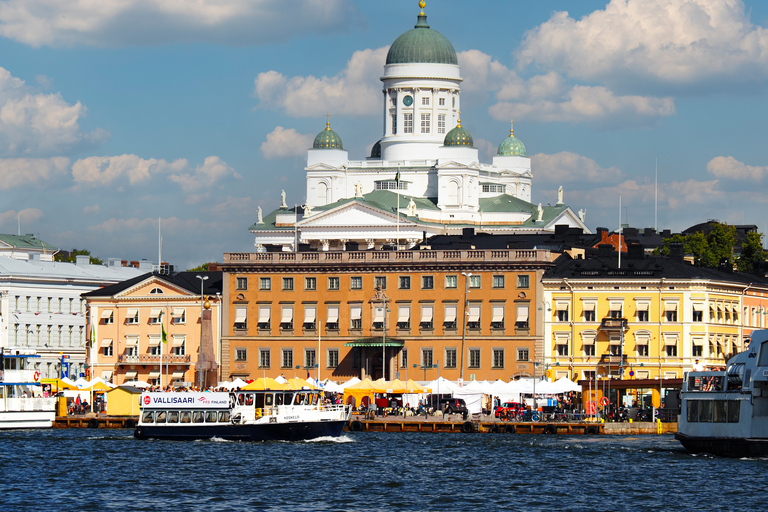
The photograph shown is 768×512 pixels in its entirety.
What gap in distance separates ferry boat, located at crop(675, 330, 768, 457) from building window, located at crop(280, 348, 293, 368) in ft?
153

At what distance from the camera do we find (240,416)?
93.6 metres

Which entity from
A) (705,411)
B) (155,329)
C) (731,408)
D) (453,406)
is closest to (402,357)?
(453,406)

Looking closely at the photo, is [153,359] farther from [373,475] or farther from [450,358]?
[373,475]

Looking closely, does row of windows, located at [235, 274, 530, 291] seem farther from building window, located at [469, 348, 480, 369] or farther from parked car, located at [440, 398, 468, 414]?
parked car, located at [440, 398, 468, 414]

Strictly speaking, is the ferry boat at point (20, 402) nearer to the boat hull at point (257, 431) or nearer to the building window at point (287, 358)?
the boat hull at point (257, 431)

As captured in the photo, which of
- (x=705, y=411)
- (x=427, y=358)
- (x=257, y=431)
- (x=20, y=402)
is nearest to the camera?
(x=705, y=411)

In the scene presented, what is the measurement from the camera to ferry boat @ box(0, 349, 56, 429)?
333 feet

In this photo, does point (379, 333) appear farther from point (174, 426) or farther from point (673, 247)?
point (174, 426)

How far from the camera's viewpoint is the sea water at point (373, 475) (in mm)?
67312

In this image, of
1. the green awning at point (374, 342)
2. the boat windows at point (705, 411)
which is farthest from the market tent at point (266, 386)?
the green awning at point (374, 342)

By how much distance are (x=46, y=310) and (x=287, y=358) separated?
3656 centimetres

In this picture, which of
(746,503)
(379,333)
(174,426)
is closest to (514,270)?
(379,333)

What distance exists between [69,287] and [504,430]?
2736 inches

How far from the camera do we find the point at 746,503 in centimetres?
6662
